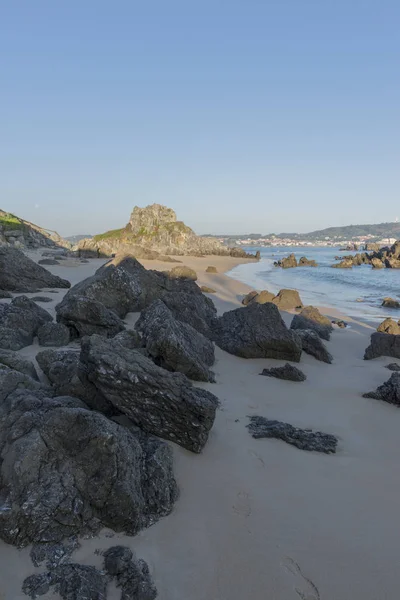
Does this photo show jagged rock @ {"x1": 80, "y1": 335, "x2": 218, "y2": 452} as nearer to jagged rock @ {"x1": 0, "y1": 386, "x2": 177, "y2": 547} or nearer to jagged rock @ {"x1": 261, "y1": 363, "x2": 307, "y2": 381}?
jagged rock @ {"x1": 0, "y1": 386, "x2": 177, "y2": 547}

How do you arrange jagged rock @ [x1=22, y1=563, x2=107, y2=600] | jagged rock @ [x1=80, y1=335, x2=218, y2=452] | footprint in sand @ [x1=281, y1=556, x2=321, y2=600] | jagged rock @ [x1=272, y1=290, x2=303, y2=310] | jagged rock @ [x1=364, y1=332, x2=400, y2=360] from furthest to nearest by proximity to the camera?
jagged rock @ [x1=272, y1=290, x2=303, y2=310] → jagged rock @ [x1=364, y1=332, x2=400, y2=360] → jagged rock @ [x1=80, y1=335, x2=218, y2=452] → footprint in sand @ [x1=281, y1=556, x2=321, y2=600] → jagged rock @ [x1=22, y1=563, x2=107, y2=600]

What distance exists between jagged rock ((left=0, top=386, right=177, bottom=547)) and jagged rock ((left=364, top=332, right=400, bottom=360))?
7747 mm

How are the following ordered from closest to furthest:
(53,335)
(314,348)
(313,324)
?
1. (53,335)
2. (314,348)
3. (313,324)

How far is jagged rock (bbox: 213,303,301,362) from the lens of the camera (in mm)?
8766

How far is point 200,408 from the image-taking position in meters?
4.71

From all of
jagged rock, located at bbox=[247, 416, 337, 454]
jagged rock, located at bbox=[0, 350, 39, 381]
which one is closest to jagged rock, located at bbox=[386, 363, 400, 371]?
jagged rock, located at bbox=[247, 416, 337, 454]

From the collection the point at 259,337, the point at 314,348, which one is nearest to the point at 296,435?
the point at 259,337

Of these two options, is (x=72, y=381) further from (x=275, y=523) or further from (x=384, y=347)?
(x=384, y=347)

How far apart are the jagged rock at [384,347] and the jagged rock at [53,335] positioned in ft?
24.2

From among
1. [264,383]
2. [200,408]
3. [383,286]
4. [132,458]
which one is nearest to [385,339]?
[264,383]

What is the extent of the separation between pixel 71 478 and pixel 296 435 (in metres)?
3.01

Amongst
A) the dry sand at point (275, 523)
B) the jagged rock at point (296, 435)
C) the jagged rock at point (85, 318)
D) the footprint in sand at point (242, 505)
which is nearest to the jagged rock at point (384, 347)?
the dry sand at point (275, 523)

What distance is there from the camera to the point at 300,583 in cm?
314

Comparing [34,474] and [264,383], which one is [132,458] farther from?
[264,383]
